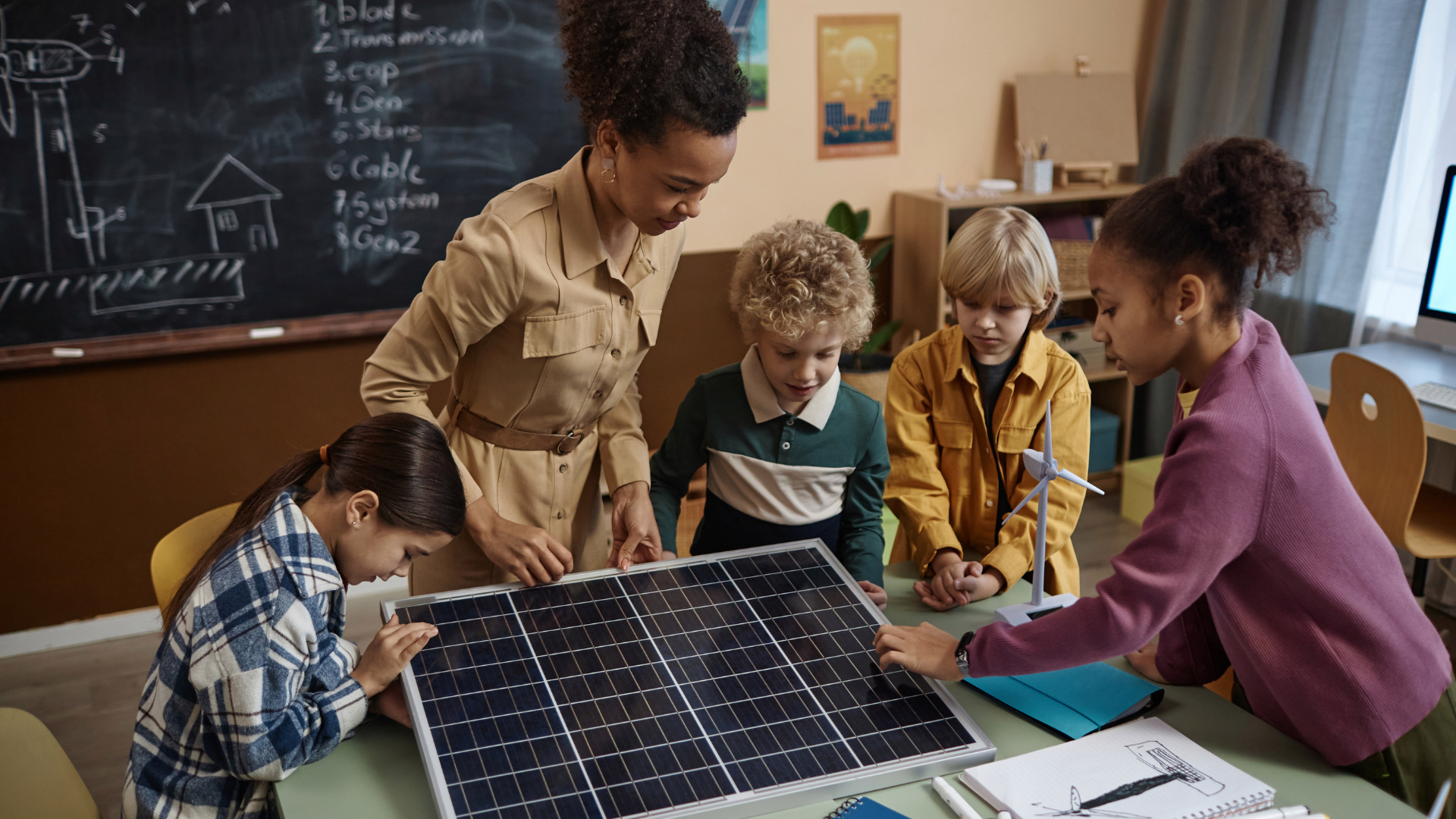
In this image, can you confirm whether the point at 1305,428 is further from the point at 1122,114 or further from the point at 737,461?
the point at 1122,114

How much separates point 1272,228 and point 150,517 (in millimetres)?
3363

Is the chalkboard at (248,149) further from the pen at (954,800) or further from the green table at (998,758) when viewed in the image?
the pen at (954,800)

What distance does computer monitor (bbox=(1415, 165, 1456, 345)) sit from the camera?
2990 millimetres

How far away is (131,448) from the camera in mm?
3201

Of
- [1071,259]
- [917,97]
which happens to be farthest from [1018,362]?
[917,97]

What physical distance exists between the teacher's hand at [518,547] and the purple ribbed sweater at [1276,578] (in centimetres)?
69

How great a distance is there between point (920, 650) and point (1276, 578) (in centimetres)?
43

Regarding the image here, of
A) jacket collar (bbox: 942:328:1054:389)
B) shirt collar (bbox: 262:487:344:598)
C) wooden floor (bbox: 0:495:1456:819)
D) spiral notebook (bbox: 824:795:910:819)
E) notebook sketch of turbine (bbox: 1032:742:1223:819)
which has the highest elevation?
jacket collar (bbox: 942:328:1054:389)

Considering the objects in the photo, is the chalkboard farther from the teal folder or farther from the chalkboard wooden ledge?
the teal folder

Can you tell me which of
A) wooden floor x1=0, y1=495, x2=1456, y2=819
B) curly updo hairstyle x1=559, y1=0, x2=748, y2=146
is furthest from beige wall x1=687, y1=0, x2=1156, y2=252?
curly updo hairstyle x1=559, y1=0, x2=748, y2=146

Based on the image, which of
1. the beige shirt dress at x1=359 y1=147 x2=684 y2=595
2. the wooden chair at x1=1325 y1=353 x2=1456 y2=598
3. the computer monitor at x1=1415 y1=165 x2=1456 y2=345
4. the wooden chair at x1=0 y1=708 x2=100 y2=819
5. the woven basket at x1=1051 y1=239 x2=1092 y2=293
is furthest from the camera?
the woven basket at x1=1051 y1=239 x2=1092 y2=293

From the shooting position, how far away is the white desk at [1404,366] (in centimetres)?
275

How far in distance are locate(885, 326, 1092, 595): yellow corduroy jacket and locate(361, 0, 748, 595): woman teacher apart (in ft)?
1.67

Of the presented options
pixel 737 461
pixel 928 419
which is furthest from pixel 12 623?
pixel 928 419
